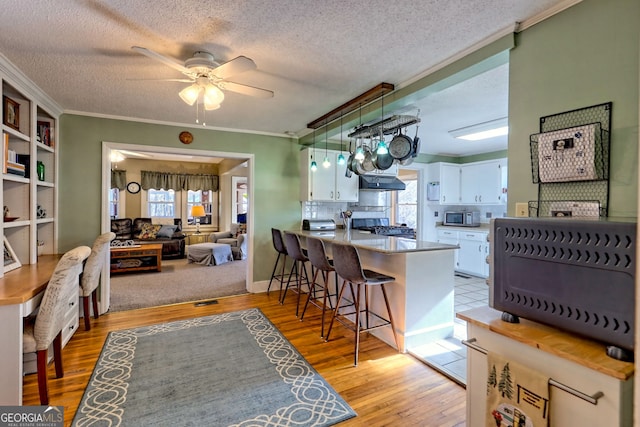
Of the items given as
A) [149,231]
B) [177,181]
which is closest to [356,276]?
[149,231]

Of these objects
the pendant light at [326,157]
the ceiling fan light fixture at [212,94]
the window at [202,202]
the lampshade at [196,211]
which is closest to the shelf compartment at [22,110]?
the ceiling fan light fixture at [212,94]

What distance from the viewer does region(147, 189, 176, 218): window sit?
8.30 m

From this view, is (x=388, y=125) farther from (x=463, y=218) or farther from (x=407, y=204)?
(x=407, y=204)

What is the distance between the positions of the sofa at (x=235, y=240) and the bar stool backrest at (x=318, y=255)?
4.17 m

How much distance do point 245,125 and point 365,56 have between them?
93.0 inches

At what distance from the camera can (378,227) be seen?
17.3ft

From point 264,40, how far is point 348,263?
69.9 inches

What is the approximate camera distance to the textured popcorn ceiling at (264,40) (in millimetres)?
1677

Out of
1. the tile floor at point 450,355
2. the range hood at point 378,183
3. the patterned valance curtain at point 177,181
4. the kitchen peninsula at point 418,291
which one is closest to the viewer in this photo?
the tile floor at point 450,355

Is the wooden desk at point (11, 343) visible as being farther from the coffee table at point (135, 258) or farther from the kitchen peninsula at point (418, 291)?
the coffee table at point (135, 258)

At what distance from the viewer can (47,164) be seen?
3.41m

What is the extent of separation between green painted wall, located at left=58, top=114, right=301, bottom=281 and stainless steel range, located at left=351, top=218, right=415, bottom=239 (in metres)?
1.12

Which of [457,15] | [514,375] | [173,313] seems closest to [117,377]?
[173,313]

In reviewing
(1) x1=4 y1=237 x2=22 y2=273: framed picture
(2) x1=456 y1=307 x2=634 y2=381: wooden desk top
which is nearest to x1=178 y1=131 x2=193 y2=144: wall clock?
(1) x1=4 y1=237 x2=22 y2=273: framed picture
